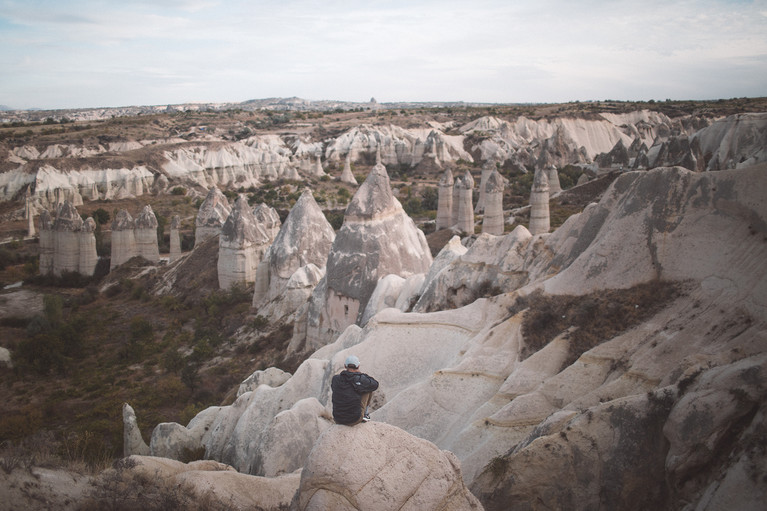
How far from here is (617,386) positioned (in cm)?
489

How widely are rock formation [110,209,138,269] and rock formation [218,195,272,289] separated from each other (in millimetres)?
7100

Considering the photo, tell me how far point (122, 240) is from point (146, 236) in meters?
1.02

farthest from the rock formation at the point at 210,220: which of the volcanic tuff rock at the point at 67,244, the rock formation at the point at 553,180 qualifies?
the rock formation at the point at 553,180

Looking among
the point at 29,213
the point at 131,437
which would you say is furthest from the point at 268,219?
the point at 29,213

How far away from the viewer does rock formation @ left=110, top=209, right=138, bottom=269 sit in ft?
78.7

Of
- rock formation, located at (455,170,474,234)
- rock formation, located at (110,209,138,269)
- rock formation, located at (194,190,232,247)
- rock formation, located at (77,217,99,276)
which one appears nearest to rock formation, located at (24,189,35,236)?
rock formation, located at (77,217,99,276)

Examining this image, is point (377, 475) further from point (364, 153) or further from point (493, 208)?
point (364, 153)

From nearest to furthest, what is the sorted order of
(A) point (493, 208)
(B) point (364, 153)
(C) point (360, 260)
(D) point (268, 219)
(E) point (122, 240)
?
(C) point (360, 260)
(D) point (268, 219)
(E) point (122, 240)
(A) point (493, 208)
(B) point (364, 153)

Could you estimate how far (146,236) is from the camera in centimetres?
2450

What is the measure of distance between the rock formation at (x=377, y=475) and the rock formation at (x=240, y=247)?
15.4 metres

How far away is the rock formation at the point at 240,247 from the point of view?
1897 centimetres

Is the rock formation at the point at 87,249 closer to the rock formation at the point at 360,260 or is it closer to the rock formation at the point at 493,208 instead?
the rock formation at the point at 360,260

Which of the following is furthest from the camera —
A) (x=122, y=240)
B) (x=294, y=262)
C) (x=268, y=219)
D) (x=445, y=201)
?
(x=445, y=201)

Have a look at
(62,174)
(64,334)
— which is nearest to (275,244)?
(64,334)
